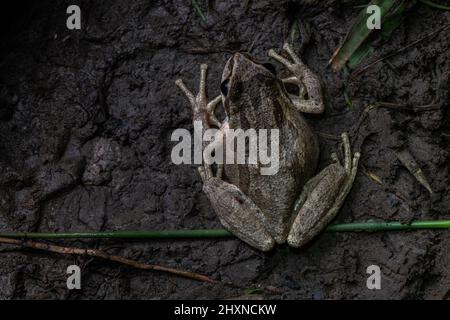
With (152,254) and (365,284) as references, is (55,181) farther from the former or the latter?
(365,284)

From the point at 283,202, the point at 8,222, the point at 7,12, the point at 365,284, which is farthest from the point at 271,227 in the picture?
the point at 7,12

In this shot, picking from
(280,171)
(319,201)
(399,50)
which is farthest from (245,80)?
(399,50)

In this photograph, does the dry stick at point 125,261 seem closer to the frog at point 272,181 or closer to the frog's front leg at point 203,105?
the frog at point 272,181

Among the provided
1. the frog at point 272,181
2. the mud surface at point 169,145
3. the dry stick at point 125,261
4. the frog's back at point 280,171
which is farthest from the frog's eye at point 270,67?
the dry stick at point 125,261

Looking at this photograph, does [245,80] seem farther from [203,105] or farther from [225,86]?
[203,105]

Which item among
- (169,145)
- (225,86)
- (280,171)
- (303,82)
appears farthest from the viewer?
(169,145)

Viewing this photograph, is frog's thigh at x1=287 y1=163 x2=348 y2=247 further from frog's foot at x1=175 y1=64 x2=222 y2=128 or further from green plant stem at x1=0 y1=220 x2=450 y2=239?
frog's foot at x1=175 y1=64 x2=222 y2=128
